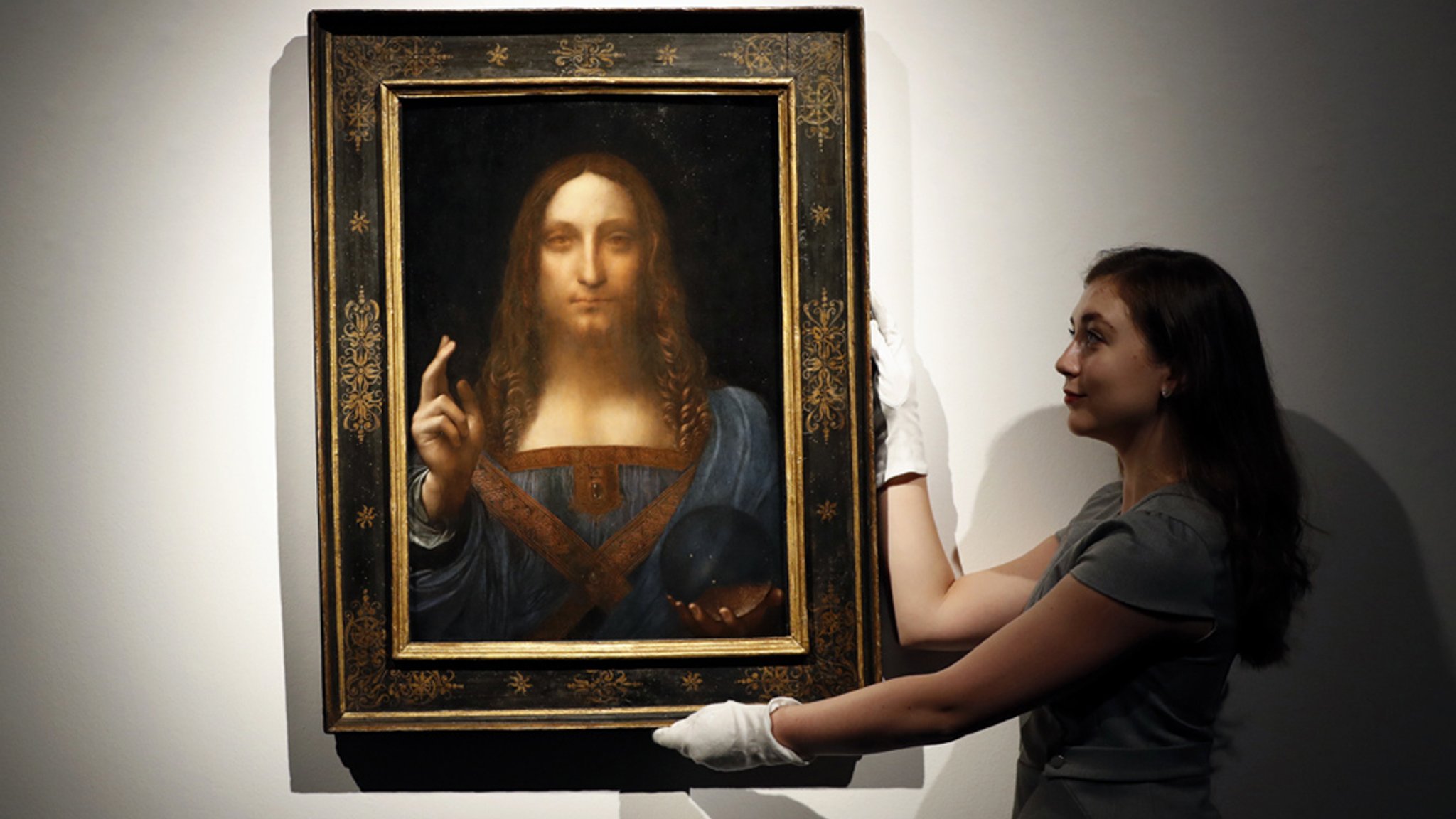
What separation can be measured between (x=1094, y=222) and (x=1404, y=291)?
55 cm

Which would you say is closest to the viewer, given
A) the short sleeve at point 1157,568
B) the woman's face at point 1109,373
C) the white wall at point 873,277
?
the short sleeve at point 1157,568

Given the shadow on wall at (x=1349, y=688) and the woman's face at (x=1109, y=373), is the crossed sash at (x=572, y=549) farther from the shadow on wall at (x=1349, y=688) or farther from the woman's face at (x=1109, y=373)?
the shadow on wall at (x=1349, y=688)

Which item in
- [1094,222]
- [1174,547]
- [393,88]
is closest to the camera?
[1174,547]

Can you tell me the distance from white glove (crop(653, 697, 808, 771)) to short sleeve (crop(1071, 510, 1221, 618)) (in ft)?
1.52

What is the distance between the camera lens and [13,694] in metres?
1.76

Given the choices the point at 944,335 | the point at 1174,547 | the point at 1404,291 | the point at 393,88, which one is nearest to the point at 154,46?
the point at 393,88

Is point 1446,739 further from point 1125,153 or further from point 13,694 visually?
point 13,694

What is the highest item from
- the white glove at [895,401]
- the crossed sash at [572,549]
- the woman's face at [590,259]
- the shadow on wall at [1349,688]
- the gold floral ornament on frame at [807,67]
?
the gold floral ornament on frame at [807,67]

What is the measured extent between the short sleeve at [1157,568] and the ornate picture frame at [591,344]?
428mm

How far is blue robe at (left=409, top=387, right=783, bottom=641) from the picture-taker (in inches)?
65.8

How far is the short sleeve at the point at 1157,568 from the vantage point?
4.22ft

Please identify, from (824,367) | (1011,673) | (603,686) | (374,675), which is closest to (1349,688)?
(1011,673)

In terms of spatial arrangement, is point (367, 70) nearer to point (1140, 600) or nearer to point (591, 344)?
point (591, 344)

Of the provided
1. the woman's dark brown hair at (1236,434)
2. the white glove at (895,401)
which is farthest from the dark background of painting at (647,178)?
the woman's dark brown hair at (1236,434)
